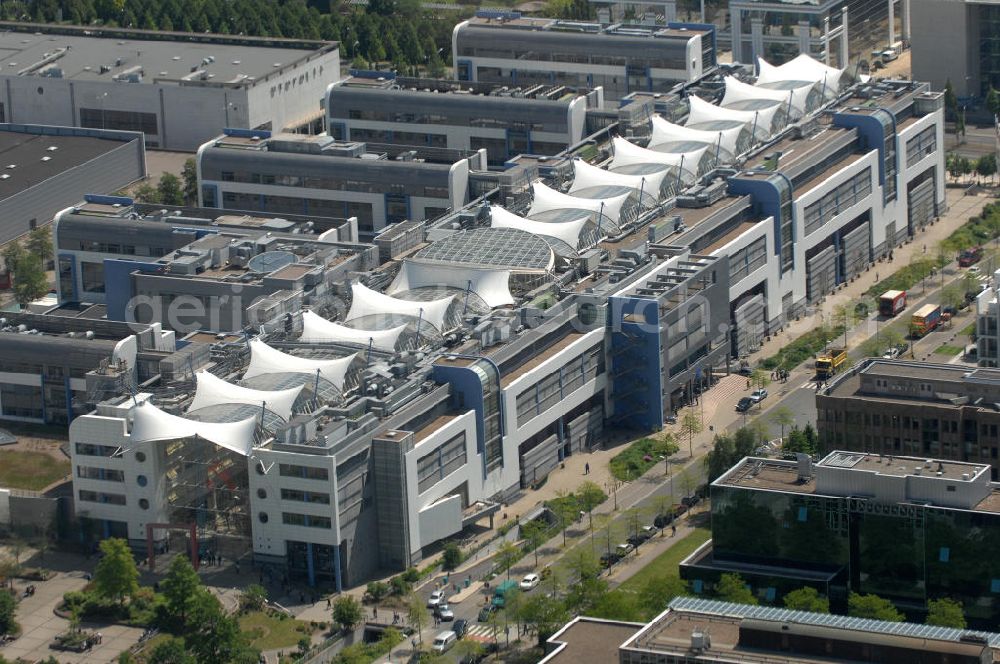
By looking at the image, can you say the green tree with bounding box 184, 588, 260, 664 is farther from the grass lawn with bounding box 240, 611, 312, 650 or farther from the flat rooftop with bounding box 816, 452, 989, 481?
the flat rooftop with bounding box 816, 452, 989, 481

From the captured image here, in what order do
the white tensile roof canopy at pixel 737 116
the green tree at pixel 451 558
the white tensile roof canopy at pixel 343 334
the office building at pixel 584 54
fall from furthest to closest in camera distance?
1. the office building at pixel 584 54
2. the white tensile roof canopy at pixel 737 116
3. the white tensile roof canopy at pixel 343 334
4. the green tree at pixel 451 558

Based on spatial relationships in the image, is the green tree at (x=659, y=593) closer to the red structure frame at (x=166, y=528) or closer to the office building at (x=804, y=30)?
the red structure frame at (x=166, y=528)

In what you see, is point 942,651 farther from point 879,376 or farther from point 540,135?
point 540,135

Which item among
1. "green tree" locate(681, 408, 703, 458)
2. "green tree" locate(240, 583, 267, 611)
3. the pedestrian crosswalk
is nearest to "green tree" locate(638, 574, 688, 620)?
the pedestrian crosswalk

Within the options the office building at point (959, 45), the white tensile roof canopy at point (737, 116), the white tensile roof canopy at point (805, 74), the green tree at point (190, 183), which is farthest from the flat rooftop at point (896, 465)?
the office building at point (959, 45)

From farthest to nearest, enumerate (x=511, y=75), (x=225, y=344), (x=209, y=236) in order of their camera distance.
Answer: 1. (x=511, y=75)
2. (x=209, y=236)
3. (x=225, y=344)

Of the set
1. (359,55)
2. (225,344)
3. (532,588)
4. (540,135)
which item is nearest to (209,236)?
(225,344)
